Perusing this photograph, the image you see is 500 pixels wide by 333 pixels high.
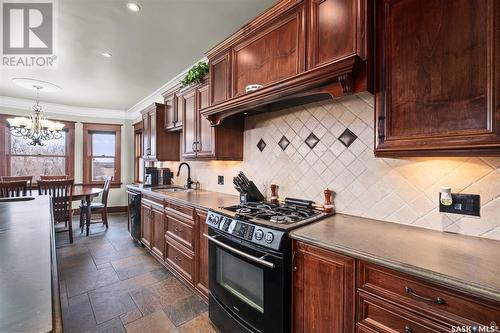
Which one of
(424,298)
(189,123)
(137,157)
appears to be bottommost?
(424,298)

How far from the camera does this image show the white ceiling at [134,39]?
84.5 inches

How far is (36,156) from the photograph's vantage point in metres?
5.28

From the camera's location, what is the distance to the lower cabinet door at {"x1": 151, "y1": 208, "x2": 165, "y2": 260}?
2.90 m

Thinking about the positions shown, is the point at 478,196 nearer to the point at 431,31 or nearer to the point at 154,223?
the point at 431,31

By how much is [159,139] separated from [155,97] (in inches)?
57.2

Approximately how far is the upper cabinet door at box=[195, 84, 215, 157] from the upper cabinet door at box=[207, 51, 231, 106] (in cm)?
30

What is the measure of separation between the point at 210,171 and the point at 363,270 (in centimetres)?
248

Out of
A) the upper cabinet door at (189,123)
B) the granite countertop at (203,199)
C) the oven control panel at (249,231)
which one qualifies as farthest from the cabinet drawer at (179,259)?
the upper cabinet door at (189,123)

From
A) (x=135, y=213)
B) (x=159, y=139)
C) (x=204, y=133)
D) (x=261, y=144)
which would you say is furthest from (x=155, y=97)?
(x=261, y=144)

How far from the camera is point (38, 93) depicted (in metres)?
4.62

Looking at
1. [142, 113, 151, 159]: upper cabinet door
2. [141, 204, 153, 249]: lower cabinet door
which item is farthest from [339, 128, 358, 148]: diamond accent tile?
[142, 113, 151, 159]: upper cabinet door

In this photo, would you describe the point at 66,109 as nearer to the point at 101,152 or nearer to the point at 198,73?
the point at 101,152

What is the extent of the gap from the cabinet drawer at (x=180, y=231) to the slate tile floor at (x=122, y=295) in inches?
19.7

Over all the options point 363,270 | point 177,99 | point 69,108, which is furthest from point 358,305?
point 69,108
